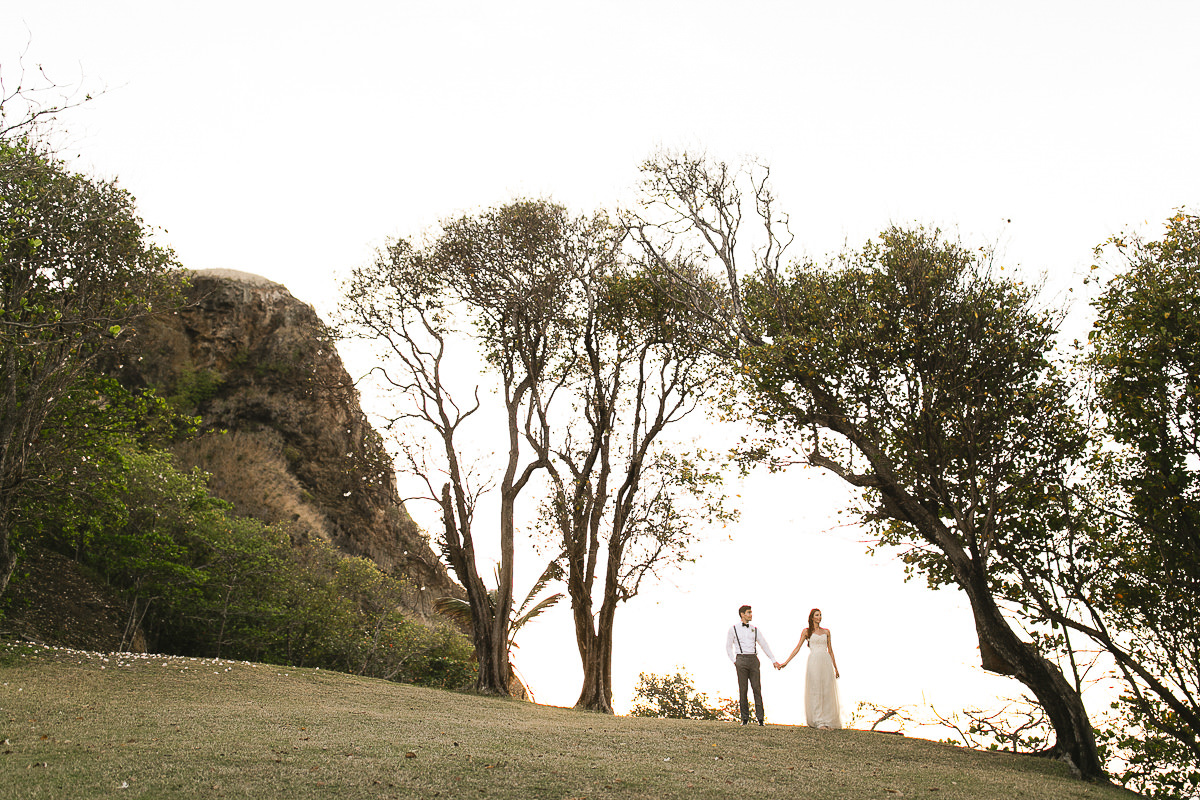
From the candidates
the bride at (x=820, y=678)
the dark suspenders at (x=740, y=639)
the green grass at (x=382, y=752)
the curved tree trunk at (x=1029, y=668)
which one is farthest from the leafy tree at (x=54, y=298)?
the curved tree trunk at (x=1029, y=668)

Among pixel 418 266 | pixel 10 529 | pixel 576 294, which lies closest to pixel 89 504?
pixel 10 529

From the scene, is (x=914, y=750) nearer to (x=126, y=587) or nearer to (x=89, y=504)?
(x=89, y=504)

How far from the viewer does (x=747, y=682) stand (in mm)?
14250

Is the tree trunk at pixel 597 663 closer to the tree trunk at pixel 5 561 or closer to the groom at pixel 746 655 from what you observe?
the groom at pixel 746 655

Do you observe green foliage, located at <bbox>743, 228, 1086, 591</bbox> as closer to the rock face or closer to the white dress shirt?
the white dress shirt

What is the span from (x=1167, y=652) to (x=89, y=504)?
2128 centimetres

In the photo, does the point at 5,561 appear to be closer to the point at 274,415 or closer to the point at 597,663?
the point at 597,663

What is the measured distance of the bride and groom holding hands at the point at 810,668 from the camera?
14172mm

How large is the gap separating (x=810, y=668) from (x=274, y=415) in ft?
99.4

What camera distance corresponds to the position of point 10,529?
16.4 m

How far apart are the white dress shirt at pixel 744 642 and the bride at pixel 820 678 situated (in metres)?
0.49

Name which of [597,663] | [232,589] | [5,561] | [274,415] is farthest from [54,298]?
[274,415]

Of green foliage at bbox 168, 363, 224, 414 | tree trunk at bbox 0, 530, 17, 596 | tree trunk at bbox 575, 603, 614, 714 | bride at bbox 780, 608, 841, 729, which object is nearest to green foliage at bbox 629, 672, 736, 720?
tree trunk at bbox 575, 603, 614, 714

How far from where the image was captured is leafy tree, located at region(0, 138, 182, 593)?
1526 cm
